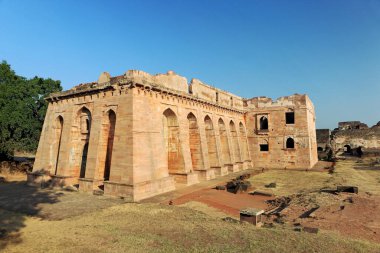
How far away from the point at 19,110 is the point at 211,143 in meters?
20.9

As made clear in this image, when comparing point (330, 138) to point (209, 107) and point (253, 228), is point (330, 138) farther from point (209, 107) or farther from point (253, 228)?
point (253, 228)

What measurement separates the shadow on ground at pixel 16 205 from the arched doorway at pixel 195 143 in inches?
402

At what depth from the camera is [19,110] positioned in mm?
27078

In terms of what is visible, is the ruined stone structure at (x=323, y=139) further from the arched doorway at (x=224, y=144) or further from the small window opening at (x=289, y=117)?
the arched doorway at (x=224, y=144)

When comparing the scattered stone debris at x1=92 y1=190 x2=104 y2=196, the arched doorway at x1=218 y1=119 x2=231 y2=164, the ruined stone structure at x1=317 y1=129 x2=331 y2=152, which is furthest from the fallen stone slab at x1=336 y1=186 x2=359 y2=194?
the ruined stone structure at x1=317 y1=129 x2=331 y2=152

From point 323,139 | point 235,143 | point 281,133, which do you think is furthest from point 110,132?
point 323,139

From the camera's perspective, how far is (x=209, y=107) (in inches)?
932

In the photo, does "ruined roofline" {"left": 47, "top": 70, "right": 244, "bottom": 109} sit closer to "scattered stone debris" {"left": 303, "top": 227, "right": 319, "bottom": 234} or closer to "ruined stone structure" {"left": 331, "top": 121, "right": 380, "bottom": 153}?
"scattered stone debris" {"left": 303, "top": 227, "right": 319, "bottom": 234}

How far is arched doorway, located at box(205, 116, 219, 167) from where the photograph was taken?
23.4 meters

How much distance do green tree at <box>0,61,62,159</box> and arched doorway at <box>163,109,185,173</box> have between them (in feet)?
52.8

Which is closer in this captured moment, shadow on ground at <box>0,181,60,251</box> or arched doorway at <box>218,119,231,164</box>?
shadow on ground at <box>0,181,60,251</box>

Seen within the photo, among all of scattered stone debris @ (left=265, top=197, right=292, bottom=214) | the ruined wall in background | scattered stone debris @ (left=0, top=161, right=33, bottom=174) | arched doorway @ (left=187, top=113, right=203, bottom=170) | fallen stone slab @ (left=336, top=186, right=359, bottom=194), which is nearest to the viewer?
scattered stone debris @ (left=265, top=197, right=292, bottom=214)

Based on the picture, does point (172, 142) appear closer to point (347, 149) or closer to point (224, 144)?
point (224, 144)

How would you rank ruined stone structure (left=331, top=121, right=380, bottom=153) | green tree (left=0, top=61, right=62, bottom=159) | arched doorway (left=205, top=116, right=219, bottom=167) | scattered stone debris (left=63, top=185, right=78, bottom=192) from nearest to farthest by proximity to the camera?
scattered stone debris (left=63, top=185, right=78, bottom=192) → arched doorway (left=205, top=116, right=219, bottom=167) → green tree (left=0, top=61, right=62, bottom=159) → ruined stone structure (left=331, top=121, right=380, bottom=153)
